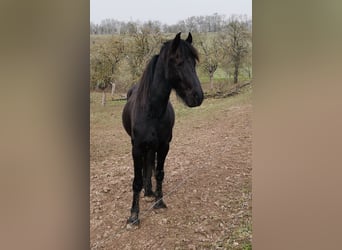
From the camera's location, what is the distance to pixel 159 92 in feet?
6.61

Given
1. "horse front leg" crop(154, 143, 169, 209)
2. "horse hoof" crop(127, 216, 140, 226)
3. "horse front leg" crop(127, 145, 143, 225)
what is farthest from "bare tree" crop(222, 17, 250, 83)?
"horse hoof" crop(127, 216, 140, 226)

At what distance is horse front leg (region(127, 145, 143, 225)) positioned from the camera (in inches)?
78.5

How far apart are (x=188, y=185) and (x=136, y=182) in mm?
276

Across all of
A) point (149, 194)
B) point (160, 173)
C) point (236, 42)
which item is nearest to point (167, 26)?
point (236, 42)

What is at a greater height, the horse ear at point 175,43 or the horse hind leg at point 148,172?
the horse ear at point 175,43

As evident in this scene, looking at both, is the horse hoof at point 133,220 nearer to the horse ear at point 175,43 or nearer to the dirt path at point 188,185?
the dirt path at point 188,185

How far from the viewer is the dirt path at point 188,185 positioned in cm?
198

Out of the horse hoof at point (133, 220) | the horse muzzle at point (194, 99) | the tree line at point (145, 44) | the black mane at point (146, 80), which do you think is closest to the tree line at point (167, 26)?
the tree line at point (145, 44)

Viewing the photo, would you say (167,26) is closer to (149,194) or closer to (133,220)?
(149,194)

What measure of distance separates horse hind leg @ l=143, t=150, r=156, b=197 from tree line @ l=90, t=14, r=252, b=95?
1.24 ft
